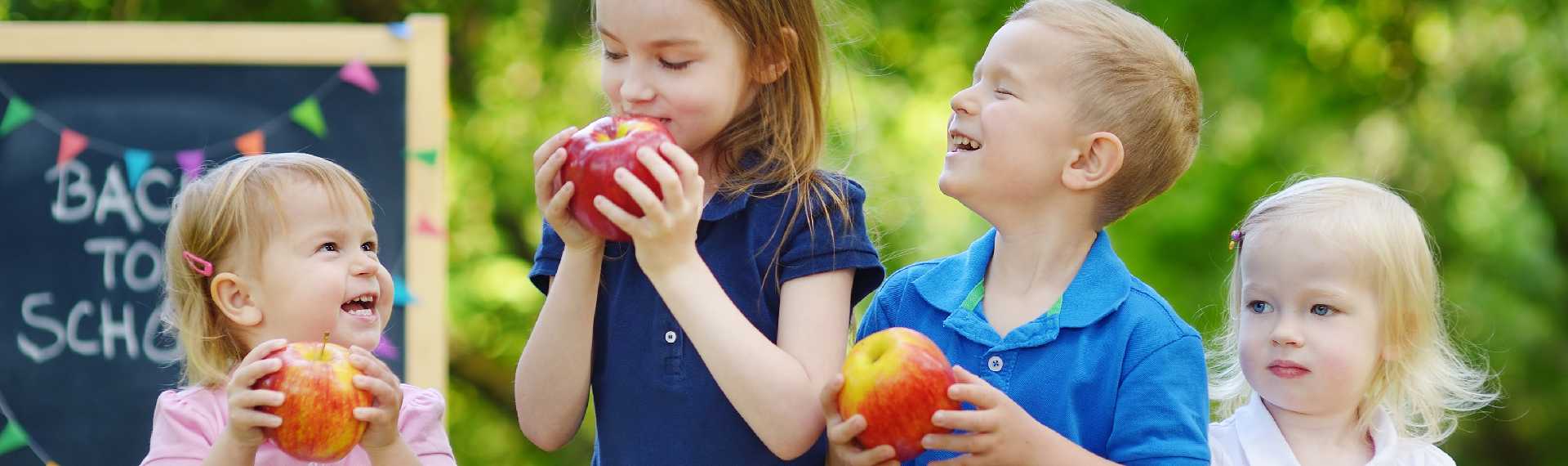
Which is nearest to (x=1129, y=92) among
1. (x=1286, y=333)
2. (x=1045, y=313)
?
(x=1045, y=313)

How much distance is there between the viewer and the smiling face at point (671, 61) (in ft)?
7.20

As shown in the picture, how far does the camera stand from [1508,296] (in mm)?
6258

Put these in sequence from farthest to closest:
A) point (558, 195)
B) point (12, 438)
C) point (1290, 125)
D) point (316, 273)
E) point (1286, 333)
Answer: point (1290, 125), point (12, 438), point (1286, 333), point (316, 273), point (558, 195)

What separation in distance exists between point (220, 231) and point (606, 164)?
0.72m

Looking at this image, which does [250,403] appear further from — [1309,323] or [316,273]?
[1309,323]

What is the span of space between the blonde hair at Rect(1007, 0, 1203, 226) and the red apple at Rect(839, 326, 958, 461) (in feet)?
1.81

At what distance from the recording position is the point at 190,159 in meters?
4.29

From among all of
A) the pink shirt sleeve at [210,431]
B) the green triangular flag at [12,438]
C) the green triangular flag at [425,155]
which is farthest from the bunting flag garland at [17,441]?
the pink shirt sleeve at [210,431]

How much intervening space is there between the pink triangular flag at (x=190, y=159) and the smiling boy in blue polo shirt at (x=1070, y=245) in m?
2.51

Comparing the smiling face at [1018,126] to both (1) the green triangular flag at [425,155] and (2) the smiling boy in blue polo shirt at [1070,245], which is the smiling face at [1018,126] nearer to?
(2) the smiling boy in blue polo shirt at [1070,245]

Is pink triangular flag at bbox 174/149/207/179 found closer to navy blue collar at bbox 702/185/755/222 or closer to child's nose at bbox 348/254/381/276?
child's nose at bbox 348/254/381/276

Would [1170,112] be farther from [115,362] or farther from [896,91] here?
[896,91]

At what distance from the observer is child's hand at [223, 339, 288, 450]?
204cm

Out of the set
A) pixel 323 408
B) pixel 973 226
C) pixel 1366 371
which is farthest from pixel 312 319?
pixel 973 226
